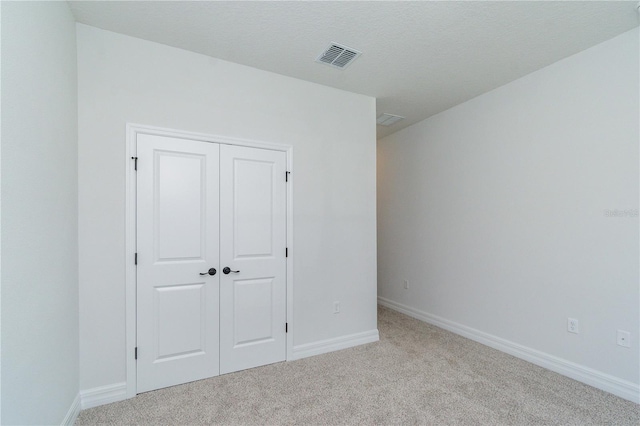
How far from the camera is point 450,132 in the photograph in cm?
390

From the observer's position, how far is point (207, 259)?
2656 mm

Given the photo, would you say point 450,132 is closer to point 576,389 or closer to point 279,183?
point 279,183

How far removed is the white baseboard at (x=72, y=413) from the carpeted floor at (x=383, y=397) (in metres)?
0.05

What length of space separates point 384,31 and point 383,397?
282 centimetres

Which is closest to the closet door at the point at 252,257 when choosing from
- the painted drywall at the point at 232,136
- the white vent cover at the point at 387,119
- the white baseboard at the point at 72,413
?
the painted drywall at the point at 232,136

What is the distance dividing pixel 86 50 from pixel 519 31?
3296mm

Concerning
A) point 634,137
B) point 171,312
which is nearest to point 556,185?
point 634,137

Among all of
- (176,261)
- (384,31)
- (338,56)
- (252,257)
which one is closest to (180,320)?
(176,261)

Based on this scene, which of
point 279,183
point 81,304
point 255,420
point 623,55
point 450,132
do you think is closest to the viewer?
point 255,420

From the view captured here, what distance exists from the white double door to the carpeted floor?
0.22 m

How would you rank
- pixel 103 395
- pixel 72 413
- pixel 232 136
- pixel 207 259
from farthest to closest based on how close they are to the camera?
1. pixel 232 136
2. pixel 207 259
3. pixel 103 395
4. pixel 72 413

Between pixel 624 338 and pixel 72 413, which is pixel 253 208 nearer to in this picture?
pixel 72 413

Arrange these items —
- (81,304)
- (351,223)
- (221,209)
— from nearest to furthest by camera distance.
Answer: (81,304)
(221,209)
(351,223)

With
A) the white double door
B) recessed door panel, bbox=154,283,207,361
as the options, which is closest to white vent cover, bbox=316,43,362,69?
the white double door
